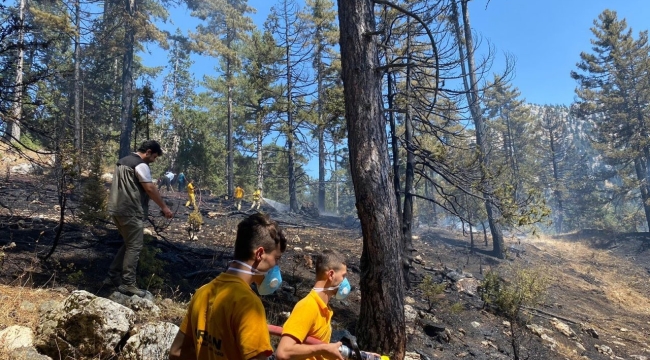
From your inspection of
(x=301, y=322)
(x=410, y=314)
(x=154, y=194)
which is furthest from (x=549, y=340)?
(x=154, y=194)

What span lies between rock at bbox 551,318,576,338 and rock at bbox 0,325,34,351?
976 cm

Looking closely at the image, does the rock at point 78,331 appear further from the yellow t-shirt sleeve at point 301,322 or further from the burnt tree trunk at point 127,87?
the burnt tree trunk at point 127,87

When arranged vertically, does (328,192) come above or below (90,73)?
below

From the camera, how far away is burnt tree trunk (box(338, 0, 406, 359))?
4.83 meters

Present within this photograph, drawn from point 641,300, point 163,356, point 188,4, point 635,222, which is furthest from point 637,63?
point 163,356

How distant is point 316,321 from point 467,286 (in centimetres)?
936

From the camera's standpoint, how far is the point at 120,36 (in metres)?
23.2

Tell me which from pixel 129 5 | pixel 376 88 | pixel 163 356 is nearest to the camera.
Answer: pixel 163 356

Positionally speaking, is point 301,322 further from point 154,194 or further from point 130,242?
point 130,242

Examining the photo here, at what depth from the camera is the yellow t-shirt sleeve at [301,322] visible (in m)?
2.42

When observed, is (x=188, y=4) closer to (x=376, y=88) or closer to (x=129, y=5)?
(x=129, y=5)

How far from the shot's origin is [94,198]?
7.75 m

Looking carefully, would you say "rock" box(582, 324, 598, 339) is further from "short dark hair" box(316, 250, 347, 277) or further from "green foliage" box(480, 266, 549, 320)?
"short dark hair" box(316, 250, 347, 277)

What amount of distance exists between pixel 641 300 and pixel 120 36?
29.1 m
